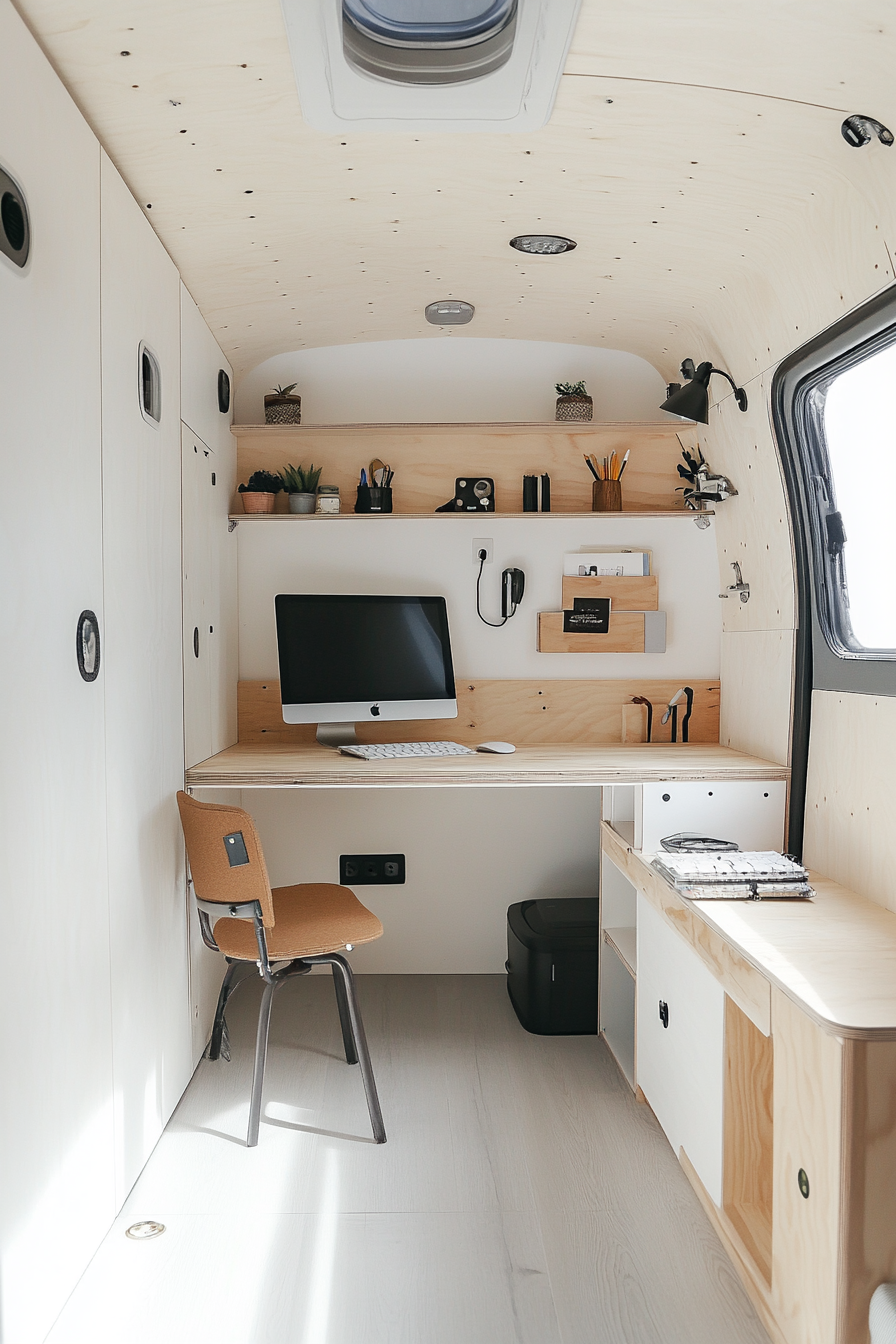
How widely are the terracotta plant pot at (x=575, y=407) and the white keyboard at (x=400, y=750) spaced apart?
1.19m

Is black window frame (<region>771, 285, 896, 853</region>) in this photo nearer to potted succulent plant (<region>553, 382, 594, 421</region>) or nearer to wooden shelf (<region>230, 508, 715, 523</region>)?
wooden shelf (<region>230, 508, 715, 523</region>)

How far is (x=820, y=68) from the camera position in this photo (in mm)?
1549

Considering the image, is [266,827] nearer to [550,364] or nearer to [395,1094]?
[395,1094]

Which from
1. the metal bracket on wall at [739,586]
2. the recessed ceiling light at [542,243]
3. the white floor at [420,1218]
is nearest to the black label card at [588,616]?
the metal bracket on wall at [739,586]

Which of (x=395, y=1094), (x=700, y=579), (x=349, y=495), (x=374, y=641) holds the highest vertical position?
(x=349, y=495)

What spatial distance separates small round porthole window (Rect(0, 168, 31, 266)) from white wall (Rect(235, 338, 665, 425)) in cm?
183

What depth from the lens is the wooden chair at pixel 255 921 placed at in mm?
2236

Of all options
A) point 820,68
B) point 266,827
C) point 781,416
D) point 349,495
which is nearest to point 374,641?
point 349,495

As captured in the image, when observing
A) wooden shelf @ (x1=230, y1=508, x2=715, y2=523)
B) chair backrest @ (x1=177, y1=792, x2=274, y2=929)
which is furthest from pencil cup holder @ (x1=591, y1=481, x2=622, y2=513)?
chair backrest @ (x1=177, y1=792, x2=274, y2=929)

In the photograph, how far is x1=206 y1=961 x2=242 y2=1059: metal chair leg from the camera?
2.64 metres

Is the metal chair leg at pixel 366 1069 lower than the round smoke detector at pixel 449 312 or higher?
lower

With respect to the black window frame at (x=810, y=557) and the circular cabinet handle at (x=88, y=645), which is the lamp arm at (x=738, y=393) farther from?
the circular cabinet handle at (x=88, y=645)

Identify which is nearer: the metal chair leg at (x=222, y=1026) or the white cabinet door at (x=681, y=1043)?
the white cabinet door at (x=681, y=1043)

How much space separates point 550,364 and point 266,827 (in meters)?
1.94
